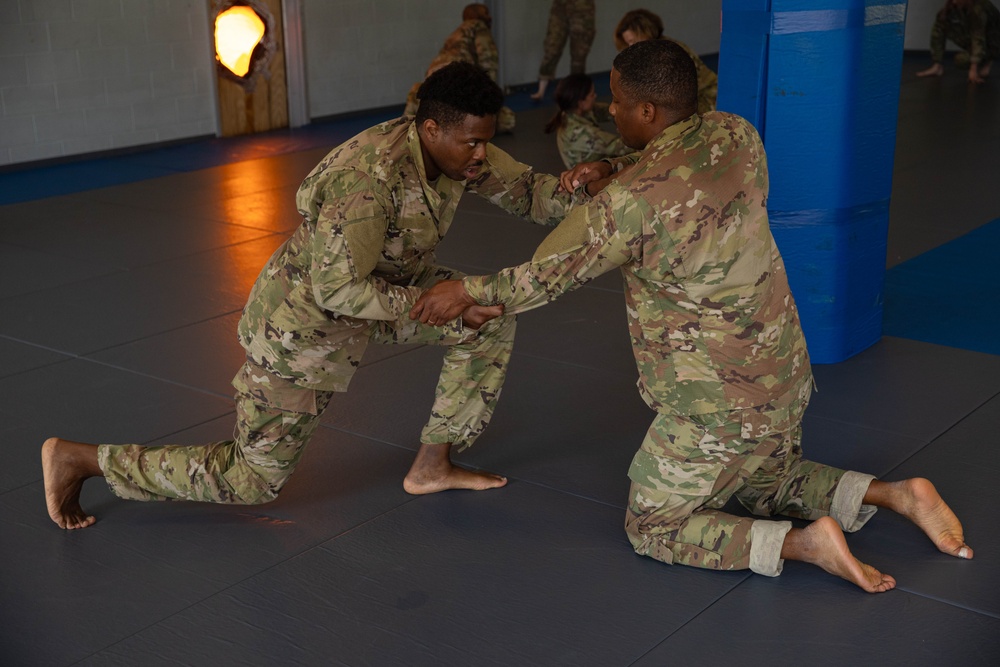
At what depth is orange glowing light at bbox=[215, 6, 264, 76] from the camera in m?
10.7

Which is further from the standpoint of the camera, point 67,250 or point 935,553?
point 67,250

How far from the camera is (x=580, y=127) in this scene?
8.16m

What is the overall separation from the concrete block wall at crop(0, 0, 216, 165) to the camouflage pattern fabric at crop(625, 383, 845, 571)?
7.70 meters

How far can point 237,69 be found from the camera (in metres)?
10.9

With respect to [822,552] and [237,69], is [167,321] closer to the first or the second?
[822,552]

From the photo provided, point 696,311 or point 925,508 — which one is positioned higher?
point 696,311

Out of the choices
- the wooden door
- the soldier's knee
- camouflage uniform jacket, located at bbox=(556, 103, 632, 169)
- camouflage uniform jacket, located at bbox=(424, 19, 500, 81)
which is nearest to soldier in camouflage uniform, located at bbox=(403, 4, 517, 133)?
camouflage uniform jacket, located at bbox=(424, 19, 500, 81)

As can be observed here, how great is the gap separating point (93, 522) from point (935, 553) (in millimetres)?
2651

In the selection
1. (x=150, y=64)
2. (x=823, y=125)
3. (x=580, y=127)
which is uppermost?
(x=823, y=125)

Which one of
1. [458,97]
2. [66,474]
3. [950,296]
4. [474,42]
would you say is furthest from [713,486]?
[474,42]

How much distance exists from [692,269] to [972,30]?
12.4 meters

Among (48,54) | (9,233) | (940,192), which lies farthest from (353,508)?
(48,54)

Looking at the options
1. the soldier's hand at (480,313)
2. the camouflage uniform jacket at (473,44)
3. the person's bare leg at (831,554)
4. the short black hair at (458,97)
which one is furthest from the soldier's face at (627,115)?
the camouflage uniform jacket at (473,44)

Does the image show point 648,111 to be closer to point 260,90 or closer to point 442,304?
point 442,304
